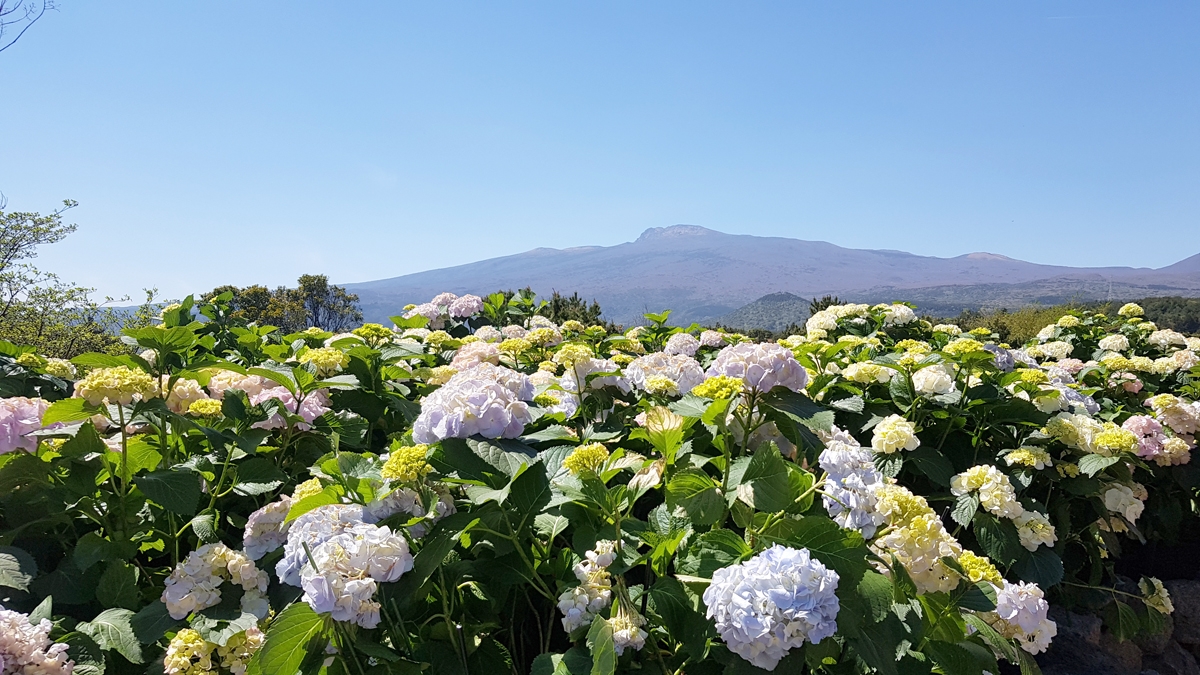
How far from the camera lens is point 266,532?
5.12ft

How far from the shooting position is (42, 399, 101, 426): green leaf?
1510 millimetres

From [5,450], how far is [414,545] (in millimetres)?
1191

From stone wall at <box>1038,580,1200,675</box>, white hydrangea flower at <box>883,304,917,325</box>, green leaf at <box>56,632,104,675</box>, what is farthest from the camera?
white hydrangea flower at <box>883,304,917,325</box>

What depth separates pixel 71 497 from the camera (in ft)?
5.40

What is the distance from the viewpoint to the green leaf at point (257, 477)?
1690 mm

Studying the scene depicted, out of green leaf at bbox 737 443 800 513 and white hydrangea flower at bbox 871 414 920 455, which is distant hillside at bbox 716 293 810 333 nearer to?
white hydrangea flower at bbox 871 414 920 455

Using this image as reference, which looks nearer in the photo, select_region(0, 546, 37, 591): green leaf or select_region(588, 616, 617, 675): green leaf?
select_region(588, 616, 617, 675): green leaf

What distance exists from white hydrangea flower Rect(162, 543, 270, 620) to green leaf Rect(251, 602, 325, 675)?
318 mm

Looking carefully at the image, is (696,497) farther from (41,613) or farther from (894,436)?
(41,613)

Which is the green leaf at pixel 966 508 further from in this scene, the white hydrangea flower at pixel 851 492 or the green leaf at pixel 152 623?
the green leaf at pixel 152 623

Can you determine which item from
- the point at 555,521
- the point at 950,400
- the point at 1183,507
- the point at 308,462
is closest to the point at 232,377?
the point at 308,462

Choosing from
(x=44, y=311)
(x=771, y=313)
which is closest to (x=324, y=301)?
(x=44, y=311)

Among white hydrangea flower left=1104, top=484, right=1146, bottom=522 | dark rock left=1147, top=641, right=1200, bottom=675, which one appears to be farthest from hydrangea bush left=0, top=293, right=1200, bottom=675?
dark rock left=1147, top=641, right=1200, bottom=675

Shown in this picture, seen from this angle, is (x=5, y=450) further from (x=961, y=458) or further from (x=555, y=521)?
(x=961, y=458)
